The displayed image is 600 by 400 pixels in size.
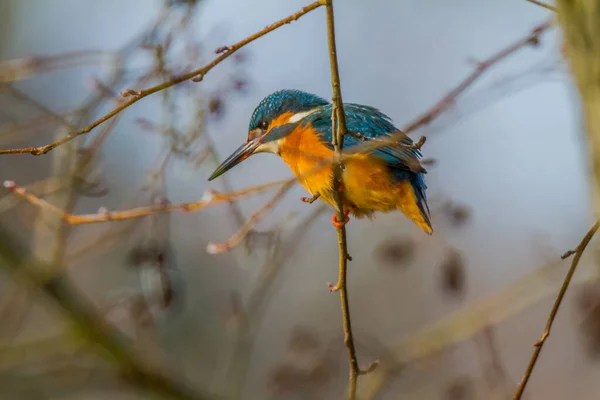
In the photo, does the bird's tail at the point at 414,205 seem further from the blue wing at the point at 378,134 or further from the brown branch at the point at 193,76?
the brown branch at the point at 193,76

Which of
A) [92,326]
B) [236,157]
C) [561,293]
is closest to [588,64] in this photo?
[561,293]

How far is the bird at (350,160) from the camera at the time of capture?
7.86ft

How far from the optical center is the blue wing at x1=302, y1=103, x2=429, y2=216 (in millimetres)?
2393

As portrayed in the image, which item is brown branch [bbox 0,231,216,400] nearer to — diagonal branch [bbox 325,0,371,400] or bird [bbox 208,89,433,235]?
bird [bbox 208,89,433,235]

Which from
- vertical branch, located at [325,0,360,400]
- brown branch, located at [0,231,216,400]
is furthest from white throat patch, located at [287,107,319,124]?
brown branch, located at [0,231,216,400]

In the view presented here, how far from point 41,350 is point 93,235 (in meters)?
0.49

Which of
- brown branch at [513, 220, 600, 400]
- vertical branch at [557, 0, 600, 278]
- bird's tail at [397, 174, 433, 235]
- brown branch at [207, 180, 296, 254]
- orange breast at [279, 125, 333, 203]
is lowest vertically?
brown branch at [513, 220, 600, 400]

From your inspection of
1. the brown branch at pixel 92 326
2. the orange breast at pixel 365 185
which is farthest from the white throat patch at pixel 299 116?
the brown branch at pixel 92 326

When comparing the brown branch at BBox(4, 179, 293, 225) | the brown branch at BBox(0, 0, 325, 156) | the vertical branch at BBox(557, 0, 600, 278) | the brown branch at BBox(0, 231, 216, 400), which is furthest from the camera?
the brown branch at BBox(0, 231, 216, 400)

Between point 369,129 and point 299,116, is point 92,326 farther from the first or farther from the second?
point 369,129

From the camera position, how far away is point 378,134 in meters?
2.51

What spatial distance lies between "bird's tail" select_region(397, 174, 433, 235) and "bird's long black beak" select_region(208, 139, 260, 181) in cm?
55

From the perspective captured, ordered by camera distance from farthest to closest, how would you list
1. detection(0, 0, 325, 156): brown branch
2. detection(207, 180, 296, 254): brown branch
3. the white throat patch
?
the white throat patch, detection(207, 180, 296, 254): brown branch, detection(0, 0, 325, 156): brown branch

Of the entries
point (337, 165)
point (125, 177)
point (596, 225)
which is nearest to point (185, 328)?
point (125, 177)
